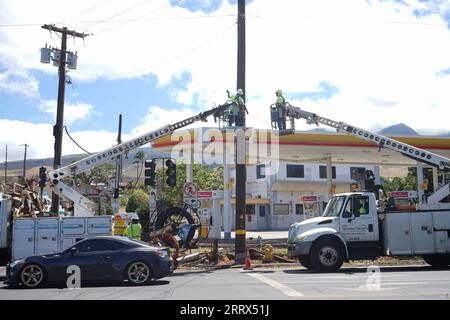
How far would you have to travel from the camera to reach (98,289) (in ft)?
43.5

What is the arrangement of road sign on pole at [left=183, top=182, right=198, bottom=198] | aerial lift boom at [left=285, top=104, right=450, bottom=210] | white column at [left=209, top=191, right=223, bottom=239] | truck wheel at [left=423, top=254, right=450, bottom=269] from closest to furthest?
truck wheel at [left=423, top=254, right=450, bottom=269] < aerial lift boom at [left=285, top=104, right=450, bottom=210] < road sign on pole at [left=183, top=182, right=198, bottom=198] < white column at [left=209, top=191, right=223, bottom=239]

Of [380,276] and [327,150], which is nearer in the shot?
[380,276]

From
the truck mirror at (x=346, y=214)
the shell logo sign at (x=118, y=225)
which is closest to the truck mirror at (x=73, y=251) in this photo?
the shell logo sign at (x=118, y=225)

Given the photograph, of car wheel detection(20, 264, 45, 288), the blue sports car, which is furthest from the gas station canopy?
car wheel detection(20, 264, 45, 288)

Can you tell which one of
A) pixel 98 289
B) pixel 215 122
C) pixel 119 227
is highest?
pixel 215 122

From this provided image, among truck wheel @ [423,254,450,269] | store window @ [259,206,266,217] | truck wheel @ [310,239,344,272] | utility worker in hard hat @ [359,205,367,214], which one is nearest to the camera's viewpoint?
truck wheel @ [310,239,344,272]

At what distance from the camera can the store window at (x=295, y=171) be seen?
176ft

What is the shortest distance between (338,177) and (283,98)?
36.8m

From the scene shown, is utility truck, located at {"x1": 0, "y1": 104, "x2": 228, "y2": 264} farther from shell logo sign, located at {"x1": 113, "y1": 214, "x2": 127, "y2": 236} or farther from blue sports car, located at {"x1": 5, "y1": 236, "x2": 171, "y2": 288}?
blue sports car, located at {"x1": 5, "y1": 236, "x2": 171, "y2": 288}

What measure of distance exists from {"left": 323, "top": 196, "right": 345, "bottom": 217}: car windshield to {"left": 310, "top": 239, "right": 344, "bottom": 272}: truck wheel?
1079 mm

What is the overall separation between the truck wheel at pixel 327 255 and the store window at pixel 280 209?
3376 cm

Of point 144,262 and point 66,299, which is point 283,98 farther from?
point 66,299

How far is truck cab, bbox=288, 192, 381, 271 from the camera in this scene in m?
17.3

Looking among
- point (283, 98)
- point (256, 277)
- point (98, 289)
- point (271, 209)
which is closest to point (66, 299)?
point (98, 289)
